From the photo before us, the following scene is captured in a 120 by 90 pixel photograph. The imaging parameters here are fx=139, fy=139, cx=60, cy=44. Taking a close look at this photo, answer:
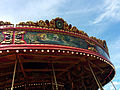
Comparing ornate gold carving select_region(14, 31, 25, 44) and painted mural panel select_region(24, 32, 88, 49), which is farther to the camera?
painted mural panel select_region(24, 32, 88, 49)

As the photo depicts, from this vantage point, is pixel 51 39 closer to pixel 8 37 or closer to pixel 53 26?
pixel 53 26

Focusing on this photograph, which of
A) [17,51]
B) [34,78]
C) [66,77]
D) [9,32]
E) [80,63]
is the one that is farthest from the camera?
[66,77]

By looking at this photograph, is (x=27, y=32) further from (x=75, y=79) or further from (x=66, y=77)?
(x=75, y=79)

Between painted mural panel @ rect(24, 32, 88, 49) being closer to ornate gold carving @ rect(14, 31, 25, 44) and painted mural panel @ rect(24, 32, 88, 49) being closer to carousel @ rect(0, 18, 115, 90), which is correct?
carousel @ rect(0, 18, 115, 90)

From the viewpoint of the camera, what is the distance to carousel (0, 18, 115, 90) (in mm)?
8266

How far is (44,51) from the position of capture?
8.27 metres

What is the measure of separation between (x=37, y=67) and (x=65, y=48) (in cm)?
421

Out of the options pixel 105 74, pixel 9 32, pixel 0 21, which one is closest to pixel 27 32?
pixel 9 32

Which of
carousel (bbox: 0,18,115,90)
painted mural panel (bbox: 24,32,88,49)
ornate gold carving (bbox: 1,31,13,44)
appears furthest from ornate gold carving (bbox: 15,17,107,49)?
ornate gold carving (bbox: 1,31,13,44)

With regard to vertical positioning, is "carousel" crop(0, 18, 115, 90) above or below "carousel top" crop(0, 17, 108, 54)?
below

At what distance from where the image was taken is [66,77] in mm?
13828

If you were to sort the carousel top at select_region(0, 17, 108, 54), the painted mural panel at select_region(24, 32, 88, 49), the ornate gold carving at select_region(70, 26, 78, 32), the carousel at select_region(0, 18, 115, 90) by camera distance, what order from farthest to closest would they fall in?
the ornate gold carving at select_region(70, 26, 78, 32)
the carousel top at select_region(0, 17, 108, 54)
the painted mural panel at select_region(24, 32, 88, 49)
the carousel at select_region(0, 18, 115, 90)

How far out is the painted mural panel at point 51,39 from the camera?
847 centimetres

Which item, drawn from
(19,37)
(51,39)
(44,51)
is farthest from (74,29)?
(19,37)
